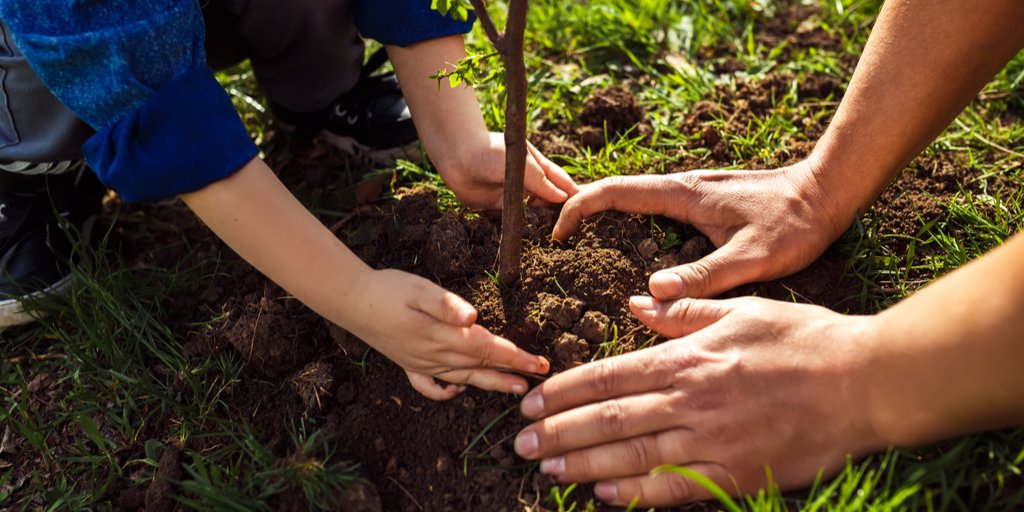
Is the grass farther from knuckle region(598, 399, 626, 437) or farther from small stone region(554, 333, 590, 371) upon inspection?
knuckle region(598, 399, 626, 437)

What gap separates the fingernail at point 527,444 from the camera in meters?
1.79

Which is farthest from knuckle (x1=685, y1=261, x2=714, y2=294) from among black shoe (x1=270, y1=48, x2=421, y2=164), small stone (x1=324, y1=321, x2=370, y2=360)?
black shoe (x1=270, y1=48, x2=421, y2=164)

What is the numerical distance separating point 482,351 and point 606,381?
279 millimetres

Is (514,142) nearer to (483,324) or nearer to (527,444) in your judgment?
(483,324)

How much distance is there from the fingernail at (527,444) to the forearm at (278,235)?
492 millimetres

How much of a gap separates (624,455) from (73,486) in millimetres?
1380

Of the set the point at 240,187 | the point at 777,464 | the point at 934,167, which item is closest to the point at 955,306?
the point at 777,464

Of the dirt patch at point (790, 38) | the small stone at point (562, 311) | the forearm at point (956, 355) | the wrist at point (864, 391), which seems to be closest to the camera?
the forearm at point (956, 355)

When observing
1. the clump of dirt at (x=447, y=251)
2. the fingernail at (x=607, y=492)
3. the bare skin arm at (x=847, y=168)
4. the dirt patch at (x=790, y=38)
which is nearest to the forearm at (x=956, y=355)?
the bare skin arm at (x=847, y=168)

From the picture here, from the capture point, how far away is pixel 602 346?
6.43 ft

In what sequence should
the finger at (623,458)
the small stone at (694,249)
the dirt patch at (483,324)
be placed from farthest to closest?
the small stone at (694,249), the dirt patch at (483,324), the finger at (623,458)

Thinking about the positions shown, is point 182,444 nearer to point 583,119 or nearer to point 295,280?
point 295,280

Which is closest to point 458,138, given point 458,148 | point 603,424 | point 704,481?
point 458,148

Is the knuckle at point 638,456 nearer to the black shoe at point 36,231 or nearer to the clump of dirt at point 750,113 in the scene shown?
the clump of dirt at point 750,113
